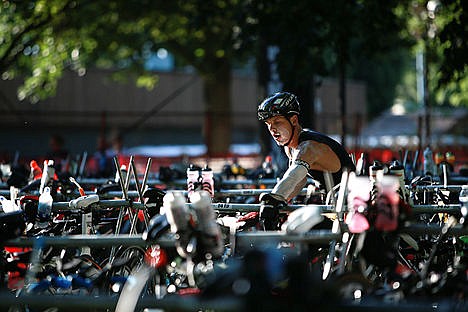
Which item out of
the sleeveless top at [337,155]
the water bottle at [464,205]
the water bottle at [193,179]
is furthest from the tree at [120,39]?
the water bottle at [464,205]

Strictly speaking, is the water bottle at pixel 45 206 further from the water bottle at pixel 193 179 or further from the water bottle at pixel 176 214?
the water bottle at pixel 176 214

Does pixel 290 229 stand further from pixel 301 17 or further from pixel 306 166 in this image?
pixel 301 17

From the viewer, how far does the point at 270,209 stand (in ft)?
17.1

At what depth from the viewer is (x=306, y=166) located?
244 inches

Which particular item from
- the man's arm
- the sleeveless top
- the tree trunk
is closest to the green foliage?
the tree trunk

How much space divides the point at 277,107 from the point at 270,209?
1.91 m

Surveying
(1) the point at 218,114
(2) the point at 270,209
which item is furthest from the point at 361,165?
(1) the point at 218,114

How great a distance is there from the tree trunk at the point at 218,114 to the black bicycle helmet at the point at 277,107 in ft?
46.9

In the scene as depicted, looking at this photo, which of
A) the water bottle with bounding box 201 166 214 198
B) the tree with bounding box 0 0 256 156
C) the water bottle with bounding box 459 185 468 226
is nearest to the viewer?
the water bottle with bounding box 459 185 468 226

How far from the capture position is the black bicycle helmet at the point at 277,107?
697cm

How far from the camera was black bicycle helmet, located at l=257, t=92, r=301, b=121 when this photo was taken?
6.97 meters

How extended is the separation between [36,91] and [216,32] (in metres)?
5.19

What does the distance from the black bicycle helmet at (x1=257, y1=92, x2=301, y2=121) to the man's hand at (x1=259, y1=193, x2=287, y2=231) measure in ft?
5.45

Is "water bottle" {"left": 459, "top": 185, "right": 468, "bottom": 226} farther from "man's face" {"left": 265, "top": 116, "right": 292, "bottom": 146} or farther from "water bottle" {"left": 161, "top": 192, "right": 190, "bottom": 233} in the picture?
"man's face" {"left": 265, "top": 116, "right": 292, "bottom": 146}
